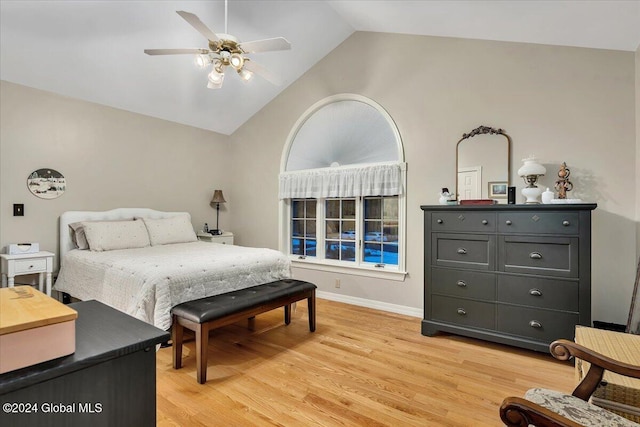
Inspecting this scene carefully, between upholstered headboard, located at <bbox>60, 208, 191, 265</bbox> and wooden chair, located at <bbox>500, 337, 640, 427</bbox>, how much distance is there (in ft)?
14.9

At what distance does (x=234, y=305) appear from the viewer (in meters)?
2.56

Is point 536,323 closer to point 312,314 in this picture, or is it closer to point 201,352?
point 312,314

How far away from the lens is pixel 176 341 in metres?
2.50

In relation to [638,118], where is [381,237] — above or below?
below

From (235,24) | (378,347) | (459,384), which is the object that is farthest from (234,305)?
(235,24)

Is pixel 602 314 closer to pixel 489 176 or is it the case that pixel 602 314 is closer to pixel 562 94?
pixel 489 176

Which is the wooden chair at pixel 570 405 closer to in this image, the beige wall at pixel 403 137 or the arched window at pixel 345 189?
the beige wall at pixel 403 137

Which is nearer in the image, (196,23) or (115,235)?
(196,23)

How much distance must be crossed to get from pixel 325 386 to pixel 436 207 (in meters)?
1.88

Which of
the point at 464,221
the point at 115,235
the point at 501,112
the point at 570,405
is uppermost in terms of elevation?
the point at 501,112

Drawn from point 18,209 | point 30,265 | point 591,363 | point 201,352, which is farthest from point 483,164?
point 18,209

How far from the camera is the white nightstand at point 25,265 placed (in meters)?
3.30

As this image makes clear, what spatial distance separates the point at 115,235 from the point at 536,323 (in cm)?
438

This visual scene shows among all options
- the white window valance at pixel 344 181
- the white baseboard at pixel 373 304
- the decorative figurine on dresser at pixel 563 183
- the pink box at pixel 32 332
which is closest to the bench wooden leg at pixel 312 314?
the white baseboard at pixel 373 304
